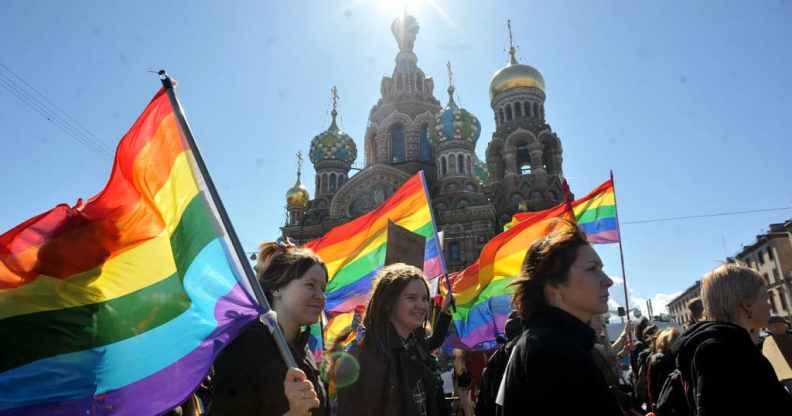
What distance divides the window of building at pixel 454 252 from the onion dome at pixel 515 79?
38.7 feet

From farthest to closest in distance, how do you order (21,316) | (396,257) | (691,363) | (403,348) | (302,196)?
1. (302,196)
2. (396,257)
3. (403,348)
4. (691,363)
5. (21,316)

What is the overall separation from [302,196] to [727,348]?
35086mm

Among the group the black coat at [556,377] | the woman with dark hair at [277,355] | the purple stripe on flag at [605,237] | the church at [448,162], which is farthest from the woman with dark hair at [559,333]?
the church at [448,162]

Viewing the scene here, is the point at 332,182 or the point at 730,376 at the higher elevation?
the point at 332,182

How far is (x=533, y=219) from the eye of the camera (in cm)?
677

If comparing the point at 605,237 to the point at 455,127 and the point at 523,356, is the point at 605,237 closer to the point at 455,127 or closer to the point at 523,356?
the point at 523,356

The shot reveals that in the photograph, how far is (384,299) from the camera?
3.14 metres

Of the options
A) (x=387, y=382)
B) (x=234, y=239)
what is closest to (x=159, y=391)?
(x=234, y=239)

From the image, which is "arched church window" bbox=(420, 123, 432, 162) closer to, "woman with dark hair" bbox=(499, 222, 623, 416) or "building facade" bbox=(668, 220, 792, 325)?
"building facade" bbox=(668, 220, 792, 325)

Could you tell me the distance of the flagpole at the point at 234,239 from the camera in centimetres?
209

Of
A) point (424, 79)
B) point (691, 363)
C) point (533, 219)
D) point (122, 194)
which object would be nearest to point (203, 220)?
point (122, 194)

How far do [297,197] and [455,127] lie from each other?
13382mm

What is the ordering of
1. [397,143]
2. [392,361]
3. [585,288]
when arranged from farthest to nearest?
[397,143] < [392,361] < [585,288]

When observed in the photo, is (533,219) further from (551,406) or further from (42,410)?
Result: (42,410)
